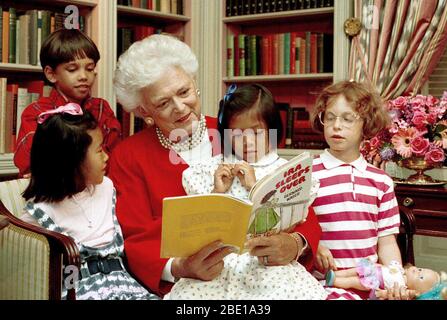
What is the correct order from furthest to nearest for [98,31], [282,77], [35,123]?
1. [282,77]
2. [98,31]
3. [35,123]

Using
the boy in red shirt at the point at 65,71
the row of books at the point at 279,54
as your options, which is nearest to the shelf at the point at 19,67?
the boy in red shirt at the point at 65,71

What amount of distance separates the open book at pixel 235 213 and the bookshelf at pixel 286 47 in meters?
1.94

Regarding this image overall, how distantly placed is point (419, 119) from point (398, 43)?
78cm

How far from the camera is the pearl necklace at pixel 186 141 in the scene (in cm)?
197

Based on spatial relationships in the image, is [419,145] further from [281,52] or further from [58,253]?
[58,253]

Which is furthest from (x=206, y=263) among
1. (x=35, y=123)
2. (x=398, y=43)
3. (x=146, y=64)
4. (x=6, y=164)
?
(x=398, y=43)

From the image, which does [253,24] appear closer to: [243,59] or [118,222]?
[243,59]

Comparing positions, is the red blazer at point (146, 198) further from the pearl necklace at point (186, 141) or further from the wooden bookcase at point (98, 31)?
the wooden bookcase at point (98, 31)

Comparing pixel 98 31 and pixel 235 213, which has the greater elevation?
pixel 98 31

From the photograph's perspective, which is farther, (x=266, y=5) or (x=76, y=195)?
(x=266, y=5)

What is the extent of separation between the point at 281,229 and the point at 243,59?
237cm

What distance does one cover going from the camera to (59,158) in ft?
5.85

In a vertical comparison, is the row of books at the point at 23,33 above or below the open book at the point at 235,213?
above
